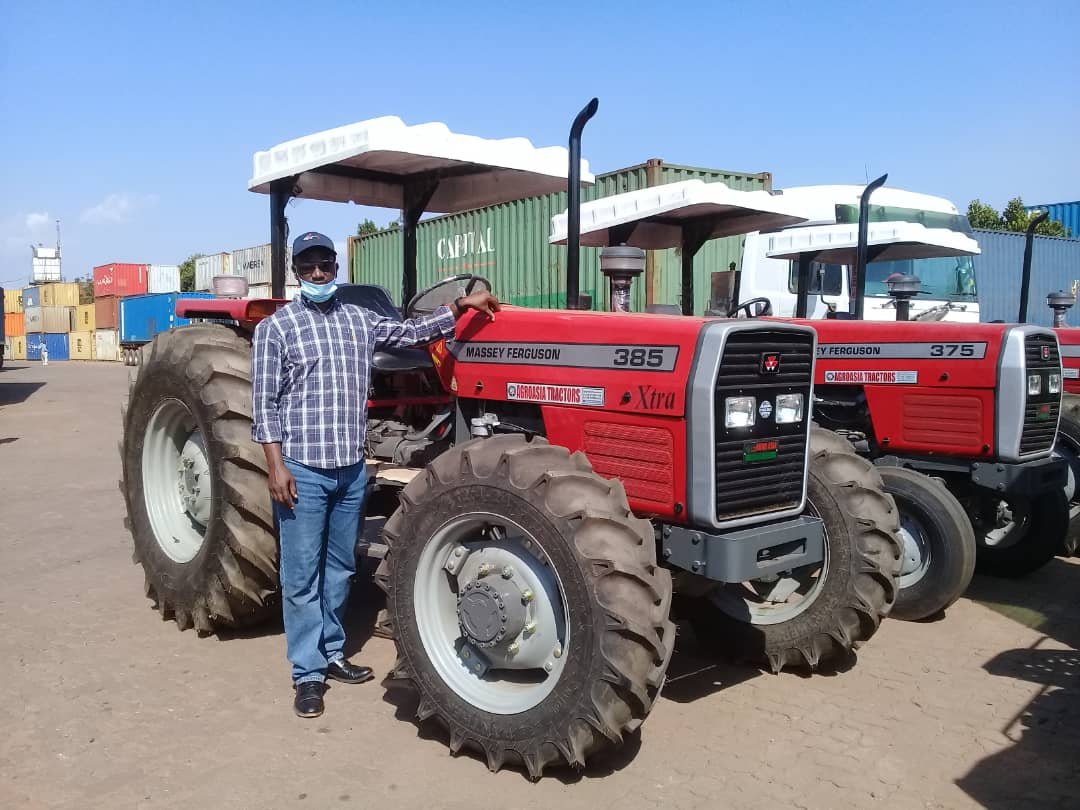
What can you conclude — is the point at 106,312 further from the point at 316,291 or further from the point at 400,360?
the point at 316,291

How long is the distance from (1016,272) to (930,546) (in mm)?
14723

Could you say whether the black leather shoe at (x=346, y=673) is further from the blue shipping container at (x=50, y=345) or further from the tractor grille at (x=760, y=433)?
the blue shipping container at (x=50, y=345)

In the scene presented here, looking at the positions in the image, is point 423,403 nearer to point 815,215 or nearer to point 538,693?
point 538,693

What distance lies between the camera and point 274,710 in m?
3.94

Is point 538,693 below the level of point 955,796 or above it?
above

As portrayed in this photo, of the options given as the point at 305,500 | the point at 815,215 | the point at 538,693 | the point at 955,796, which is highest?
the point at 815,215

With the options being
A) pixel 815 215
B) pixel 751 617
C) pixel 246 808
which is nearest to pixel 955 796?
pixel 751 617

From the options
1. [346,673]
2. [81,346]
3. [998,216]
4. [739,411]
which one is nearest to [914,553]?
[739,411]

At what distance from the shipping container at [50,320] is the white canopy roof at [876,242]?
177 ft

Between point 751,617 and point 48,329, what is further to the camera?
point 48,329

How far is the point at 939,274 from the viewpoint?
906 centimetres

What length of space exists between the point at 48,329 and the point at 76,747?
2258 inches

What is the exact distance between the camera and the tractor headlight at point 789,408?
371cm

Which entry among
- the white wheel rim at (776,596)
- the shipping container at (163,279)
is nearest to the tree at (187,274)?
the shipping container at (163,279)
